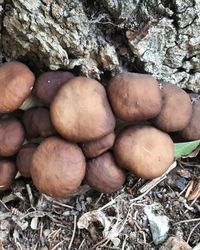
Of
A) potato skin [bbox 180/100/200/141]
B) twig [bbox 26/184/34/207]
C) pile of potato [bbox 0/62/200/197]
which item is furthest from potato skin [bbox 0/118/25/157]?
potato skin [bbox 180/100/200/141]

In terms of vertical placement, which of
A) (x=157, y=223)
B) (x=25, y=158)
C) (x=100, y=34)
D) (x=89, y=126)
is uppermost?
(x=100, y=34)

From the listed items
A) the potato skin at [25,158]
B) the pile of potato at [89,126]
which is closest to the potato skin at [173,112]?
the pile of potato at [89,126]

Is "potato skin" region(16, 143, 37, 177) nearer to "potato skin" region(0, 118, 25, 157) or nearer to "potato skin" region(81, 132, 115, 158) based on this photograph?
"potato skin" region(0, 118, 25, 157)

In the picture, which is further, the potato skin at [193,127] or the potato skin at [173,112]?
the potato skin at [193,127]

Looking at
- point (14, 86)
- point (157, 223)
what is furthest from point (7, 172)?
point (157, 223)

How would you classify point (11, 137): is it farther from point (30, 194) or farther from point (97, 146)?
point (97, 146)

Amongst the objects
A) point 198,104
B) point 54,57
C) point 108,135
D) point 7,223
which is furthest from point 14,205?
point 198,104

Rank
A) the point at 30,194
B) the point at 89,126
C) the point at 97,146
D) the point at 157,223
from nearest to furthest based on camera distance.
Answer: the point at 89,126
the point at 97,146
the point at 157,223
the point at 30,194

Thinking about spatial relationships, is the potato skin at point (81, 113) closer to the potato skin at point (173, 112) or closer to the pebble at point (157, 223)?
the potato skin at point (173, 112)
